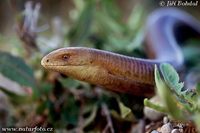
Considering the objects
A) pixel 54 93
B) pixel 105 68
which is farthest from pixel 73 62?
pixel 54 93

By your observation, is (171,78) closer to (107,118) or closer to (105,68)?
(105,68)

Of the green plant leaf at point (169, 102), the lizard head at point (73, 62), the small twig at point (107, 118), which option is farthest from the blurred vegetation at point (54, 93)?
the green plant leaf at point (169, 102)

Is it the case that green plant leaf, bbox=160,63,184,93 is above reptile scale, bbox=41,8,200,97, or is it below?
below

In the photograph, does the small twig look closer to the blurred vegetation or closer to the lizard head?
the blurred vegetation

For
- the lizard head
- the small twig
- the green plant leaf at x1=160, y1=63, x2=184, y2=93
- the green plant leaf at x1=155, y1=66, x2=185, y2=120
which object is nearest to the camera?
the green plant leaf at x1=155, y1=66, x2=185, y2=120

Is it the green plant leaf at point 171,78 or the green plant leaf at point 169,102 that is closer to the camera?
the green plant leaf at point 169,102

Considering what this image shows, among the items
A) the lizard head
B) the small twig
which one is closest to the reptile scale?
the lizard head

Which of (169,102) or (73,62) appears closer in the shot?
(169,102)

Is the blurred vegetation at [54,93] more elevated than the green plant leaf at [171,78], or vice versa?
the blurred vegetation at [54,93]

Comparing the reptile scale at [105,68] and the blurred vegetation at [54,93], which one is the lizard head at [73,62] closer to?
the reptile scale at [105,68]

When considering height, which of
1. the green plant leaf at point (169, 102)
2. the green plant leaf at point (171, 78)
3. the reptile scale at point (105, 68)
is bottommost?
the green plant leaf at point (169, 102)

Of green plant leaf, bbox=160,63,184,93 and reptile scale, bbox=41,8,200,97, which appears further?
reptile scale, bbox=41,8,200,97

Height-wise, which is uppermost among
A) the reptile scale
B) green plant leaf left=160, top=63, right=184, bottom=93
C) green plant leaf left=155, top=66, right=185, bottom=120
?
the reptile scale

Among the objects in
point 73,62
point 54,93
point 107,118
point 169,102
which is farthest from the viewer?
point 54,93
